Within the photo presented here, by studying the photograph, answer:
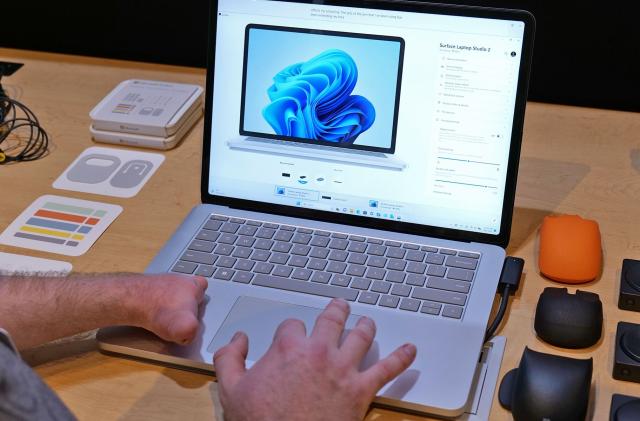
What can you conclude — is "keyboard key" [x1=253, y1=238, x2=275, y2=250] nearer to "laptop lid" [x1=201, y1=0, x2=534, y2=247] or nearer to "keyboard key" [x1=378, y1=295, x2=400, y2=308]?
"laptop lid" [x1=201, y1=0, x2=534, y2=247]

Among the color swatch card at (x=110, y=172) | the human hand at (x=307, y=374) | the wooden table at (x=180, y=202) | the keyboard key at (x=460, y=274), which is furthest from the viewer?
the color swatch card at (x=110, y=172)

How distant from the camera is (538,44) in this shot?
147 centimetres

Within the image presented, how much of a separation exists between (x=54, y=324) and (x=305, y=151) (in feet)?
1.31

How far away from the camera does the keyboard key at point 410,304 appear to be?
1001 millimetres

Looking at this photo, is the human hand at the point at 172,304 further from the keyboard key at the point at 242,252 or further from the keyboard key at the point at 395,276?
the keyboard key at the point at 395,276

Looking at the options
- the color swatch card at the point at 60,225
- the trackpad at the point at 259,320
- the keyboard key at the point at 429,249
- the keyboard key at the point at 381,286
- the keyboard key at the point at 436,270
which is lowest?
the color swatch card at the point at 60,225

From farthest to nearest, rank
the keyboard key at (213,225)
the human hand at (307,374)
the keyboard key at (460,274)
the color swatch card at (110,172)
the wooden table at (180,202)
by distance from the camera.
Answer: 1. the color swatch card at (110,172)
2. the keyboard key at (213,225)
3. the keyboard key at (460,274)
4. the wooden table at (180,202)
5. the human hand at (307,374)

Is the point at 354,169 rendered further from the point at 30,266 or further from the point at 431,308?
the point at 30,266

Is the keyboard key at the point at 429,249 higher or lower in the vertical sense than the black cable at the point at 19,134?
higher

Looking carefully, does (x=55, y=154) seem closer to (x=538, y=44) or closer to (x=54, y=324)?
(x=54, y=324)

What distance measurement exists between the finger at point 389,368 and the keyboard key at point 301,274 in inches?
7.9

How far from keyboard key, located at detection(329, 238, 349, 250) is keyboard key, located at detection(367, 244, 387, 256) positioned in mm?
32

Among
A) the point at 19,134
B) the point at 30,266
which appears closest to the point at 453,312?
the point at 30,266

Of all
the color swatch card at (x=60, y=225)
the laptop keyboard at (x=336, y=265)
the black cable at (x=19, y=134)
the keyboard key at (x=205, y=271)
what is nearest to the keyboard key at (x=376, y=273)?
the laptop keyboard at (x=336, y=265)
